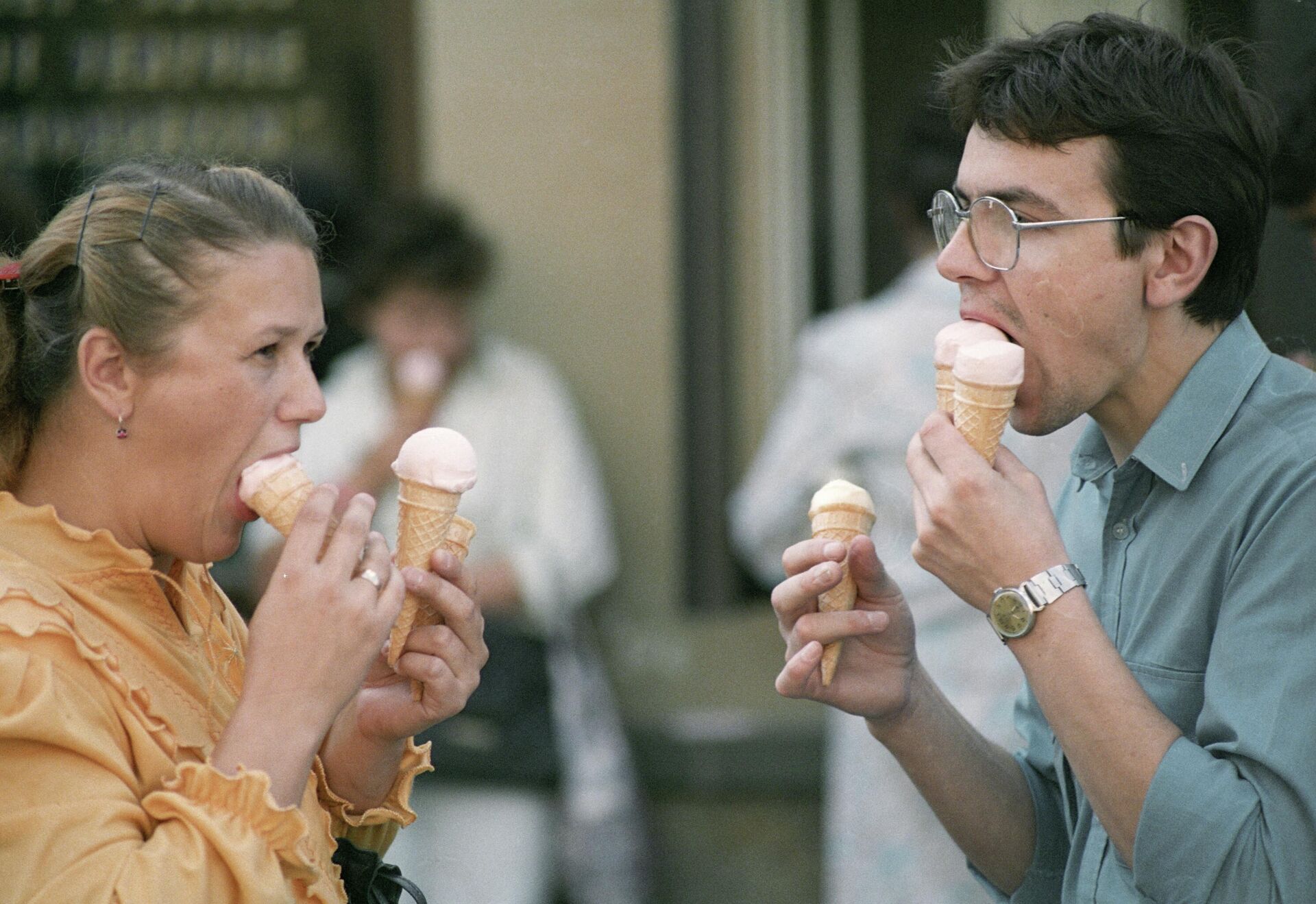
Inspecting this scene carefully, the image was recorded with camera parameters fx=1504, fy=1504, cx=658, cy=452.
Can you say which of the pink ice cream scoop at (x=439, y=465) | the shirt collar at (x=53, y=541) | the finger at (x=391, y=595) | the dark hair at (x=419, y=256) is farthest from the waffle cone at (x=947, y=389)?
the dark hair at (x=419, y=256)

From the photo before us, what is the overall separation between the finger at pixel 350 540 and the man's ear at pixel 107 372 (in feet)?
1.02

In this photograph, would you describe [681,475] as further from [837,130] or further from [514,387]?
[837,130]

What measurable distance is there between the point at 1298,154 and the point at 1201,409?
3.35ft

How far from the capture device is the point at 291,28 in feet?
18.0

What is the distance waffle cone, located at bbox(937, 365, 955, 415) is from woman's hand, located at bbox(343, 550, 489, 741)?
2.34ft

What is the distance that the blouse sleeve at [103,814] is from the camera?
5.26 ft

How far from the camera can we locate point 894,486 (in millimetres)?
3861

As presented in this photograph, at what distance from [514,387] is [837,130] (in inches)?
60.0

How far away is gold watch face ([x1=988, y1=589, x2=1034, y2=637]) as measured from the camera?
6.09ft

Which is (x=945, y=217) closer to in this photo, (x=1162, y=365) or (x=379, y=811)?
(x=1162, y=365)

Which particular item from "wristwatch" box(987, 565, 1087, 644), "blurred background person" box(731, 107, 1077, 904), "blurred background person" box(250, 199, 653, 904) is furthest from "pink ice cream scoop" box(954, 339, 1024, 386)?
"blurred background person" box(250, 199, 653, 904)

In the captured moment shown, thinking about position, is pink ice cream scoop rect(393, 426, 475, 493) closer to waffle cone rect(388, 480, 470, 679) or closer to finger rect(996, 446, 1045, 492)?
waffle cone rect(388, 480, 470, 679)

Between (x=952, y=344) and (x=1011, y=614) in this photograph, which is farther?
(x=952, y=344)

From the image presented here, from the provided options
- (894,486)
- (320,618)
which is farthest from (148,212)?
(894,486)
